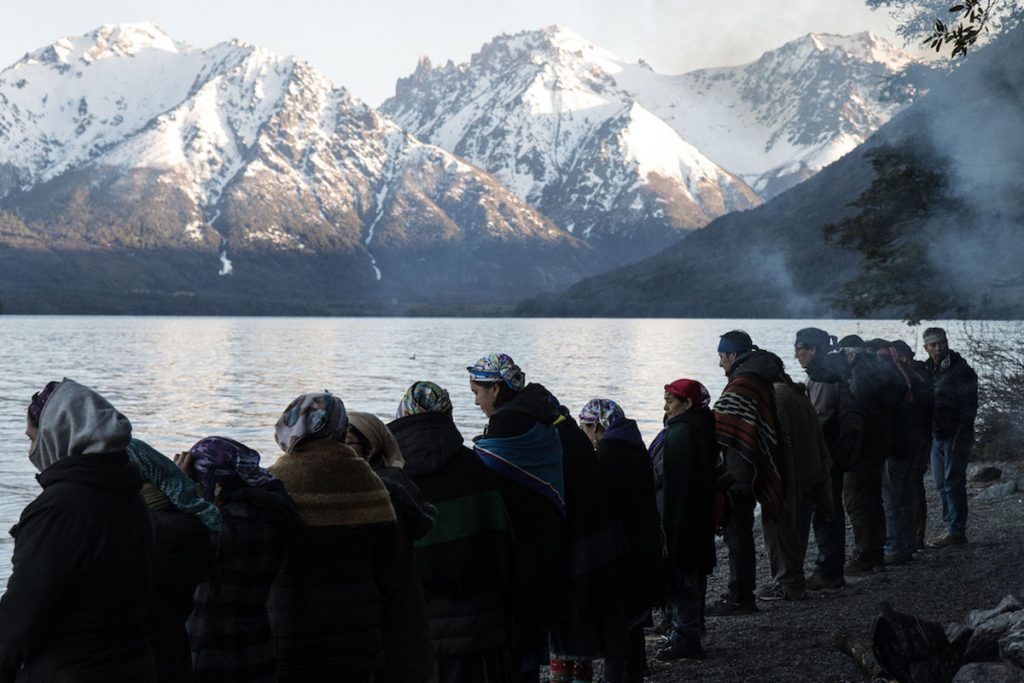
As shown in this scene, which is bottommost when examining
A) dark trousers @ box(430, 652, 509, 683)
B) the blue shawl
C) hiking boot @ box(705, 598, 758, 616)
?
hiking boot @ box(705, 598, 758, 616)

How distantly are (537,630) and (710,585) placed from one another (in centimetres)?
833

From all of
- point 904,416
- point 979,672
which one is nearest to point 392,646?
point 979,672

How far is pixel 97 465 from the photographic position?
13.4 feet

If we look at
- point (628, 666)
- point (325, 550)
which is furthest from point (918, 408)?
point (325, 550)

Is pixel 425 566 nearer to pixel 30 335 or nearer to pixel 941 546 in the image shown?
pixel 941 546

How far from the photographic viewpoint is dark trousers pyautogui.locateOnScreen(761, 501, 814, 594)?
1048 centimetres

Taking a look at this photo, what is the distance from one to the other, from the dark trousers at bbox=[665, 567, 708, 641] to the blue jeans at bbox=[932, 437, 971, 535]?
507 centimetres

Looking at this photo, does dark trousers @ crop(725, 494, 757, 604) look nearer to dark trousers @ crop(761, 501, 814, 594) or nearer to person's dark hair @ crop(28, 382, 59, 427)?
dark trousers @ crop(761, 501, 814, 594)

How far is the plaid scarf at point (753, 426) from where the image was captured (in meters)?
9.63

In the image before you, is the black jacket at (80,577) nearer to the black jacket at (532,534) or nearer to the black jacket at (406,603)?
the black jacket at (406,603)

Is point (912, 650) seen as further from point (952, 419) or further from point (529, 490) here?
point (952, 419)

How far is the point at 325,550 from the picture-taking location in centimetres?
507

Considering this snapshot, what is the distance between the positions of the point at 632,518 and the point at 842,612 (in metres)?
3.59

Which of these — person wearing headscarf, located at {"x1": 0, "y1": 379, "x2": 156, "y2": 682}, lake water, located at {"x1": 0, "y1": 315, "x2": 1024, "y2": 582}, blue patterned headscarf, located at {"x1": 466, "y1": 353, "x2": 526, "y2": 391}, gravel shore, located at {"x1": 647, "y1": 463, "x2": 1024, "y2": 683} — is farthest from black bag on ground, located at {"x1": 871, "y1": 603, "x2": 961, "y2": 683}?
lake water, located at {"x1": 0, "y1": 315, "x2": 1024, "y2": 582}
